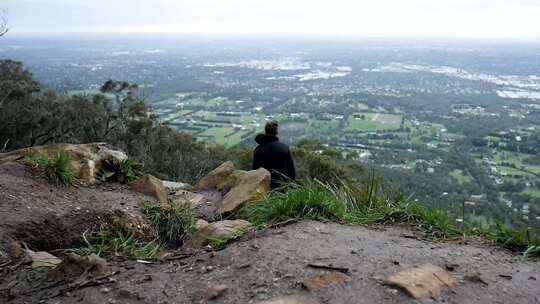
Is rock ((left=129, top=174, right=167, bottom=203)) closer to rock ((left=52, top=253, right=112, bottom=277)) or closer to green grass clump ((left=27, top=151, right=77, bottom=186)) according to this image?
green grass clump ((left=27, top=151, right=77, bottom=186))

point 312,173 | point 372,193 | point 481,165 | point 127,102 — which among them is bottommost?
point 481,165

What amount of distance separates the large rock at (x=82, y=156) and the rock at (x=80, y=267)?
351 centimetres

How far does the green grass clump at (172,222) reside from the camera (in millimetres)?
5531

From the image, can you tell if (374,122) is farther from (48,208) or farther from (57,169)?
(48,208)

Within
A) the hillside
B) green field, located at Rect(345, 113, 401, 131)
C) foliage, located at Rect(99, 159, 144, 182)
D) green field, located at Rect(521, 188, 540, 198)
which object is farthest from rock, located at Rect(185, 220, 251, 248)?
green field, located at Rect(345, 113, 401, 131)

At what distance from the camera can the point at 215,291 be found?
3217mm

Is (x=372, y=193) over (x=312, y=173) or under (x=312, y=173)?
over

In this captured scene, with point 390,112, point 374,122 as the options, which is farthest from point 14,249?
point 390,112

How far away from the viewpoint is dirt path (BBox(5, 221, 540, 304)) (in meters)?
3.18

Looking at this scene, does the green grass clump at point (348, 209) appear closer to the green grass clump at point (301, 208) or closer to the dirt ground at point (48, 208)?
the green grass clump at point (301, 208)

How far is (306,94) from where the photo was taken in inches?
2867

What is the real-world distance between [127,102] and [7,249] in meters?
18.5

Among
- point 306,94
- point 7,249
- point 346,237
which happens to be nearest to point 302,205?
point 346,237

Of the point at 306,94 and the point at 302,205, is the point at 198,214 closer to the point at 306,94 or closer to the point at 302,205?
the point at 302,205
